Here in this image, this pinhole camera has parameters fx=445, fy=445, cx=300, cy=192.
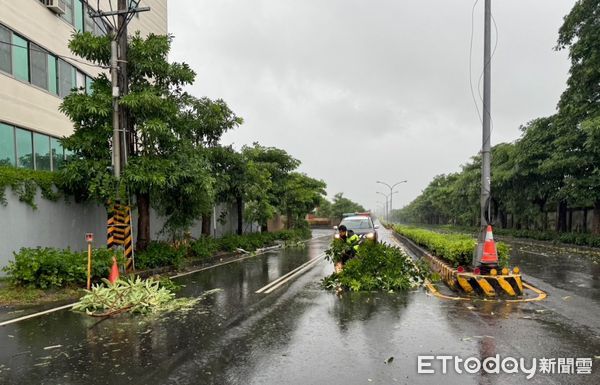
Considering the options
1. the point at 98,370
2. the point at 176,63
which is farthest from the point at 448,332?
the point at 176,63

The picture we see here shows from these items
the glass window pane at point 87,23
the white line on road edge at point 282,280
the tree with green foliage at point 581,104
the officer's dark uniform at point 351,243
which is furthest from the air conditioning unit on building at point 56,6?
the tree with green foliage at point 581,104

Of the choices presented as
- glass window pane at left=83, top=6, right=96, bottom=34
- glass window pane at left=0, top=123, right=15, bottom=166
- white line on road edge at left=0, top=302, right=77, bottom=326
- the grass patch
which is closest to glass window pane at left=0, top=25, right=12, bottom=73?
glass window pane at left=0, top=123, right=15, bottom=166

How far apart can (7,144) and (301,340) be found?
15.9 meters

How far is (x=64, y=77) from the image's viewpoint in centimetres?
2106

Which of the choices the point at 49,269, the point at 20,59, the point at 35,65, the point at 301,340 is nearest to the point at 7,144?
the point at 20,59

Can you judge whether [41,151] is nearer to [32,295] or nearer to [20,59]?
[20,59]

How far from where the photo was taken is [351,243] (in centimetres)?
1270

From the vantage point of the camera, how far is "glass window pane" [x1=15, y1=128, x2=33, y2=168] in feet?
57.9

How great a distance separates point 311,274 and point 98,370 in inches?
367

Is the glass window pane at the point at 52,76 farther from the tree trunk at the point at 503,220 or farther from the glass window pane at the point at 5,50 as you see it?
the tree trunk at the point at 503,220

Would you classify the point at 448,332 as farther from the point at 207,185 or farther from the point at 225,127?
the point at 225,127

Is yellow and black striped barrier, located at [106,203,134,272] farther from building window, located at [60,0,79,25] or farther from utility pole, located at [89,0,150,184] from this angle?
building window, located at [60,0,79,25]

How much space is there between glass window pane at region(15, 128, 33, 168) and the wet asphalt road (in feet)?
38.6

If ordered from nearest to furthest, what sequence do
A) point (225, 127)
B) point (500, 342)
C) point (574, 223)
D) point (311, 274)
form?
point (500, 342)
point (311, 274)
point (225, 127)
point (574, 223)
